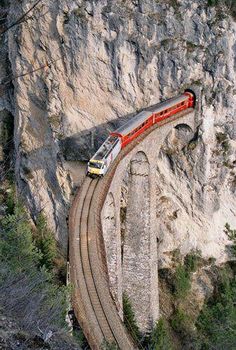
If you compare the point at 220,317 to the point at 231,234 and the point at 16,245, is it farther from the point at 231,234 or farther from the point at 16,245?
the point at 16,245

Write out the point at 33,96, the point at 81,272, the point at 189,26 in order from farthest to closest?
1. the point at 33,96
2. the point at 189,26
3. the point at 81,272

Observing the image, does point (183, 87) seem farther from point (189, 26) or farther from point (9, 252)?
point (9, 252)

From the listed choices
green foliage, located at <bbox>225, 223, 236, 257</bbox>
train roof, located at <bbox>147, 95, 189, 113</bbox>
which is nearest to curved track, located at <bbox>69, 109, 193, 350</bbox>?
train roof, located at <bbox>147, 95, 189, 113</bbox>

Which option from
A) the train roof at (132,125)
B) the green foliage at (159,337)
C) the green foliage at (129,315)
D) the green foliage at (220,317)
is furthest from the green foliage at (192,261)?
the train roof at (132,125)

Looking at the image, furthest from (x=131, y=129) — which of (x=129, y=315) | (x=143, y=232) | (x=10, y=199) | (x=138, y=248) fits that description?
(x=10, y=199)

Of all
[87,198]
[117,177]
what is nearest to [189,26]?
[117,177]

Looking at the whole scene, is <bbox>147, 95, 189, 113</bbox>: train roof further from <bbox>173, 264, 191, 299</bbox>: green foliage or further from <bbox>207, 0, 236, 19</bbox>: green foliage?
<bbox>173, 264, 191, 299</bbox>: green foliage
